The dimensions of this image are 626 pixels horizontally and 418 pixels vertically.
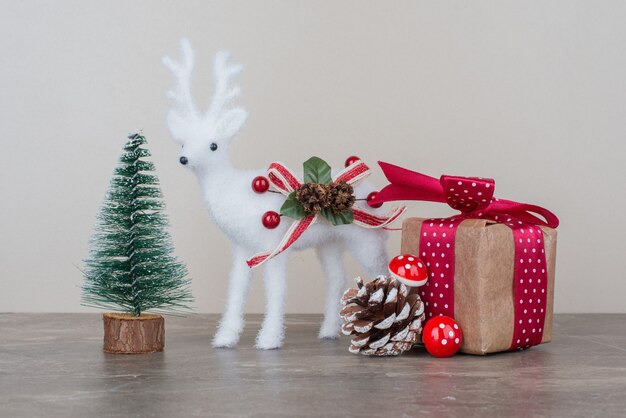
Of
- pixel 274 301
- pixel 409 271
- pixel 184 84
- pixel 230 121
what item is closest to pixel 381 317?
pixel 409 271

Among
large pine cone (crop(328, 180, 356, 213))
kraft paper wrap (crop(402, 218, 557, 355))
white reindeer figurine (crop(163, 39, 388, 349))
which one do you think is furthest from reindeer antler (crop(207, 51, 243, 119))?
kraft paper wrap (crop(402, 218, 557, 355))

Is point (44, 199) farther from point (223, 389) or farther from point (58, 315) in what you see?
point (223, 389)

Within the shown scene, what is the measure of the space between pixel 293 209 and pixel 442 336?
1.15 feet

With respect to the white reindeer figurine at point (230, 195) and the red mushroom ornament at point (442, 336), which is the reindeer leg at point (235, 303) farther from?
the red mushroom ornament at point (442, 336)

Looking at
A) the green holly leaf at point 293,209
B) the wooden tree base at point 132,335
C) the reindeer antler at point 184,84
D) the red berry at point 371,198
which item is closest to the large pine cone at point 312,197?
the green holly leaf at point 293,209

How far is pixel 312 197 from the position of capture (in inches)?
64.9

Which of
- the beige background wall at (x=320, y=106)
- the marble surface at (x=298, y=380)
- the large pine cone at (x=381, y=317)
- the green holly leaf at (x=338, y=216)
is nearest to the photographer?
the marble surface at (x=298, y=380)

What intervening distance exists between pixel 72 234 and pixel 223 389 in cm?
127

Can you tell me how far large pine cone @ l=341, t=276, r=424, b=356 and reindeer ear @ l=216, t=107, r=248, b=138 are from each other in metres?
0.36

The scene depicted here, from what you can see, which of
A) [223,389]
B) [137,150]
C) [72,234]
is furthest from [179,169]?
[223,389]

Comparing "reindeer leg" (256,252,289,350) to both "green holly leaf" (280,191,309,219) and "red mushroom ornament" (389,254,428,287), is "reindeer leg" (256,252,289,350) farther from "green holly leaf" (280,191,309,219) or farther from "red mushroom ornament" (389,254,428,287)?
"red mushroom ornament" (389,254,428,287)

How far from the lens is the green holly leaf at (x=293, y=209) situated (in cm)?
166

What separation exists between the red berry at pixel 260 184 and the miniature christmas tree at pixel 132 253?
18 centimetres

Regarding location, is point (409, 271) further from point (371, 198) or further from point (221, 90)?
point (221, 90)
